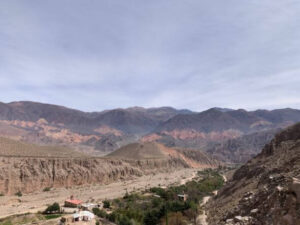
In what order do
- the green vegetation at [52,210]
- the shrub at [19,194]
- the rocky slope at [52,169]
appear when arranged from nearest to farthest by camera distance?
the green vegetation at [52,210]
the shrub at [19,194]
the rocky slope at [52,169]

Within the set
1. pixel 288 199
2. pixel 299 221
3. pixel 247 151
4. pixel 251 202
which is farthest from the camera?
pixel 247 151

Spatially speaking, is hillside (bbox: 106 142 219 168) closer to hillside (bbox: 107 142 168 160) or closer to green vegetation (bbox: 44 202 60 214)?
hillside (bbox: 107 142 168 160)

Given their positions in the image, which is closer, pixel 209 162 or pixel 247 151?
pixel 209 162

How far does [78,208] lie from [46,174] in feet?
102

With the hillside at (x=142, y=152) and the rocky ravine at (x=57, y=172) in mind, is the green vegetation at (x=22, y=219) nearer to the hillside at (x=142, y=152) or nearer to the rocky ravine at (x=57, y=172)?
the rocky ravine at (x=57, y=172)

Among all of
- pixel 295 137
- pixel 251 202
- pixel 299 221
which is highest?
pixel 295 137

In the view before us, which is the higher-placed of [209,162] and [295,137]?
[295,137]

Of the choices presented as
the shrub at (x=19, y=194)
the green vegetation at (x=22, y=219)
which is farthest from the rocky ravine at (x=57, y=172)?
the green vegetation at (x=22, y=219)

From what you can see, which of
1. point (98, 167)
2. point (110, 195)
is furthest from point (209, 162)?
point (110, 195)

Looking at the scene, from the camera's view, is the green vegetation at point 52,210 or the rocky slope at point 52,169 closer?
the green vegetation at point 52,210

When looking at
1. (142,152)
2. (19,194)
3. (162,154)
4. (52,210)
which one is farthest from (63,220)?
(162,154)

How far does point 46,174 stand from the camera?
7100cm

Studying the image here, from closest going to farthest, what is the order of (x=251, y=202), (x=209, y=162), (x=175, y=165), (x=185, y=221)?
(x=251, y=202), (x=185, y=221), (x=175, y=165), (x=209, y=162)

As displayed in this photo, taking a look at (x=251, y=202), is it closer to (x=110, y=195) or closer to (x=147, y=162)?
(x=110, y=195)
